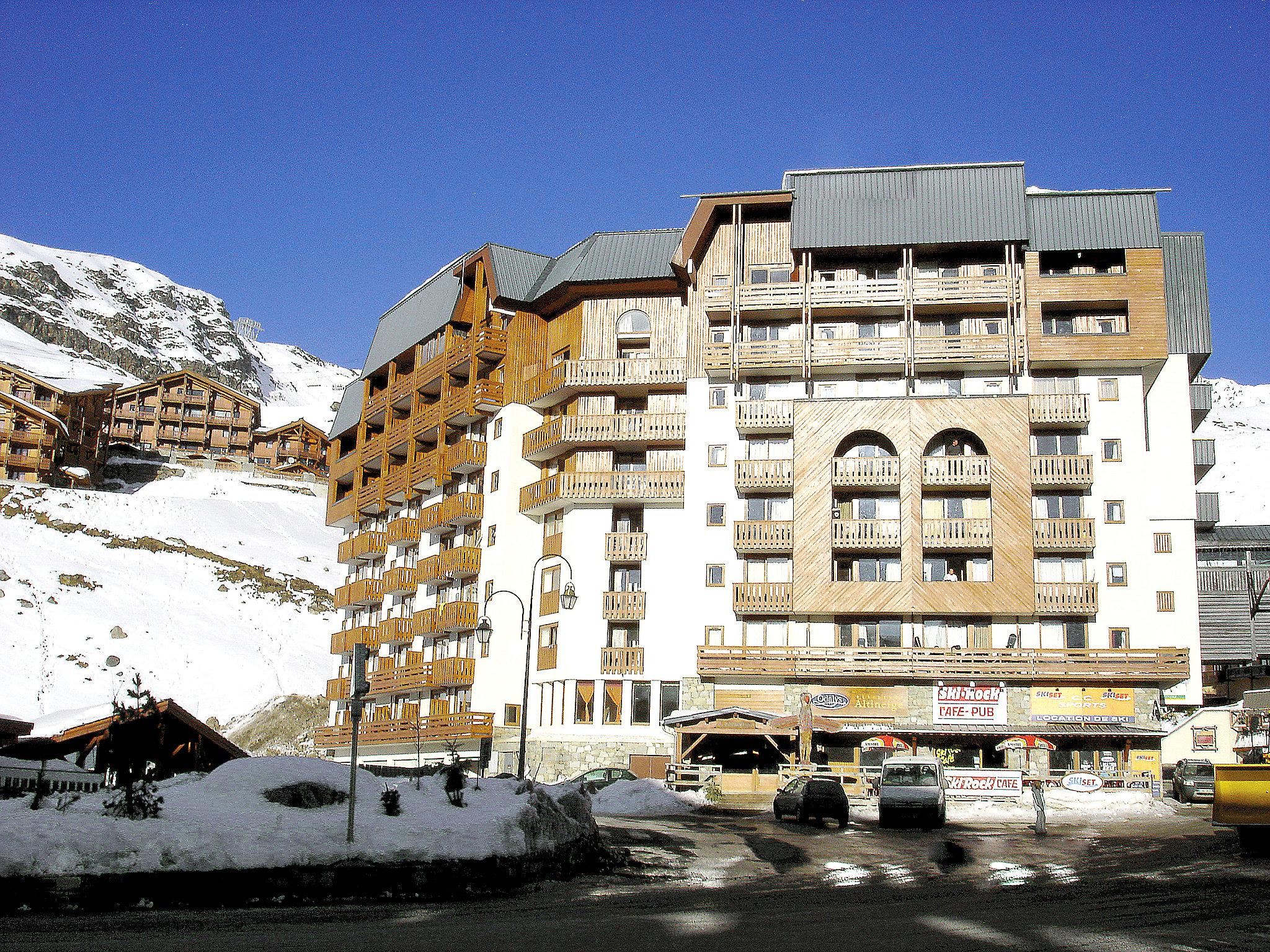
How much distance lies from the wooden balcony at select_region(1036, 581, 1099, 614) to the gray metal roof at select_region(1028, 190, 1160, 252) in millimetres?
14189

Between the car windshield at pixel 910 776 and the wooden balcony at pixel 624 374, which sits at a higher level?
the wooden balcony at pixel 624 374

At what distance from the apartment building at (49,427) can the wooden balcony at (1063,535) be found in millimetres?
93151

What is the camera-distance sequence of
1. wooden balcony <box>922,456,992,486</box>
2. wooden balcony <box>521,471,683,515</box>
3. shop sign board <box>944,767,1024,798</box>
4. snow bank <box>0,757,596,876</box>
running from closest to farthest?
snow bank <box>0,757,596,876</box> < shop sign board <box>944,767,1024,798</box> < wooden balcony <box>922,456,992,486</box> < wooden balcony <box>521,471,683,515</box>

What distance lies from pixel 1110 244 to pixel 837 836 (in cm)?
3381

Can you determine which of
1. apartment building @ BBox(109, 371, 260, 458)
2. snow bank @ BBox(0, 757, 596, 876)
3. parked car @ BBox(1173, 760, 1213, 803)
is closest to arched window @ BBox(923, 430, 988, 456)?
parked car @ BBox(1173, 760, 1213, 803)

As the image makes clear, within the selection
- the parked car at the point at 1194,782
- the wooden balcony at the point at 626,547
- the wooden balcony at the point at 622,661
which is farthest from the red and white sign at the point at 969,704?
the wooden balcony at the point at 626,547

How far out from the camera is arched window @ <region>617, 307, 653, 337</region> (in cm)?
6178

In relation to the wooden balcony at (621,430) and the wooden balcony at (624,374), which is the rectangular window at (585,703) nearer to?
the wooden balcony at (621,430)

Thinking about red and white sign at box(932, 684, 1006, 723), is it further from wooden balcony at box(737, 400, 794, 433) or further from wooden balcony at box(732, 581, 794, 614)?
wooden balcony at box(737, 400, 794, 433)

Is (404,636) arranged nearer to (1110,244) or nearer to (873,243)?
(873,243)

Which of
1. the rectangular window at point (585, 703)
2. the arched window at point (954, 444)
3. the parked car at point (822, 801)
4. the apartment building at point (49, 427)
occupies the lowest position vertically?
the parked car at point (822, 801)

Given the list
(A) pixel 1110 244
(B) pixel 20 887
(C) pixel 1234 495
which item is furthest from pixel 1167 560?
(C) pixel 1234 495

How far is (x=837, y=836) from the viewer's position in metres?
32.2

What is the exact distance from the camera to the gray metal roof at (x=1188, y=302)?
5816 cm
